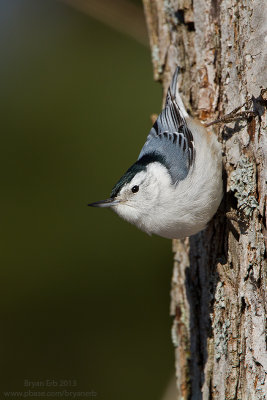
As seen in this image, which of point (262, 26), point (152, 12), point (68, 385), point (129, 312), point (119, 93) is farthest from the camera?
point (119, 93)

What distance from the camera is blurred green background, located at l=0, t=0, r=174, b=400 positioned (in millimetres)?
3318

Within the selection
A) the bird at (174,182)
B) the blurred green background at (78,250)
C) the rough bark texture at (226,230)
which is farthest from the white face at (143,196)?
the blurred green background at (78,250)

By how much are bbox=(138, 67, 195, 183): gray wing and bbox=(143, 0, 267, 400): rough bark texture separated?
3.7 inches

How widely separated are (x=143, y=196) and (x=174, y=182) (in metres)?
0.17

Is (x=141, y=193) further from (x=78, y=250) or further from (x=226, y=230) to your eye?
(x=78, y=250)

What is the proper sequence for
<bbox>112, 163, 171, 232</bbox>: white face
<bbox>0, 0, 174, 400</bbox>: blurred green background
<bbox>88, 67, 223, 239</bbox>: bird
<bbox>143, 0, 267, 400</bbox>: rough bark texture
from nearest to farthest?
<bbox>143, 0, 267, 400</bbox>: rough bark texture → <bbox>88, 67, 223, 239</bbox>: bird → <bbox>112, 163, 171, 232</bbox>: white face → <bbox>0, 0, 174, 400</bbox>: blurred green background

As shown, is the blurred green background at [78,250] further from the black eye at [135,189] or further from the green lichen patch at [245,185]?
the green lichen patch at [245,185]

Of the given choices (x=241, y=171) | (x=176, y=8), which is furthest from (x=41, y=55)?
(x=241, y=171)

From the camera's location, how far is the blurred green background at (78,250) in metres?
3.32

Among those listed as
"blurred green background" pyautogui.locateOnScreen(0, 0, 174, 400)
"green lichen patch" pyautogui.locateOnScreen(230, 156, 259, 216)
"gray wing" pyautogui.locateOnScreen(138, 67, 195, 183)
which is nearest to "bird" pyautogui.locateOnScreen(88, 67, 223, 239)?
"gray wing" pyautogui.locateOnScreen(138, 67, 195, 183)

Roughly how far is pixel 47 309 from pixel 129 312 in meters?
0.56

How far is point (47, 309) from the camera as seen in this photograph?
334cm

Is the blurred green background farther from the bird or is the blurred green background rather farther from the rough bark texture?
the bird

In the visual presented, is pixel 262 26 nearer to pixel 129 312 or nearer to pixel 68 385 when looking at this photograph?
pixel 129 312
